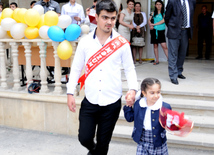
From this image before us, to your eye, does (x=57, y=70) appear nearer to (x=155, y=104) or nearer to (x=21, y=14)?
(x=21, y=14)

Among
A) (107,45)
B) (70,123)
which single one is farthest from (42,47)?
(107,45)

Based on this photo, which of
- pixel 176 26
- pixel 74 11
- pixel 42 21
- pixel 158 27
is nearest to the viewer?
pixel 42 21

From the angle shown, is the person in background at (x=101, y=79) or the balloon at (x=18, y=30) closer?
the person in background at (x=101, y=79)

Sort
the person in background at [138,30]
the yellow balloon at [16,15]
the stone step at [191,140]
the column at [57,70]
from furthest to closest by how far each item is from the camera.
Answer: the person in background at [138,30]
the yellow balloon at [16,15]
the column at [57,70]
the stone step at [191,140]

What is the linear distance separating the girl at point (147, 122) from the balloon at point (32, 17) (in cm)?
271

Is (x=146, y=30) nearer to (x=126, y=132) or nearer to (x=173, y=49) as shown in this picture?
(x=173, y=49)

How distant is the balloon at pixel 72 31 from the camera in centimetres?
456

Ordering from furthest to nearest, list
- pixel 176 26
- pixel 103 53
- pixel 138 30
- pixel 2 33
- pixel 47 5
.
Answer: pixel 138 30 → pixel 47 5 → pixel 176 26 → pixel 2 33 → pixel 103 53

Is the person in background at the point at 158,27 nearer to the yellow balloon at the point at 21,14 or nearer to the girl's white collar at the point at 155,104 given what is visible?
the yellow balloon at the point at 21,14

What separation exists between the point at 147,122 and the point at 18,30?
10.0 feet

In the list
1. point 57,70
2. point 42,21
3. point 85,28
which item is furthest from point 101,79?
point 42,21

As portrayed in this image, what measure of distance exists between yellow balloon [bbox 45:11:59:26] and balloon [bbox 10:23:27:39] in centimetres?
44

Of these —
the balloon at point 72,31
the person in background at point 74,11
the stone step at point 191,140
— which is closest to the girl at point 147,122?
the stone step at point 191,140

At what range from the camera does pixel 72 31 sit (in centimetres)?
457
